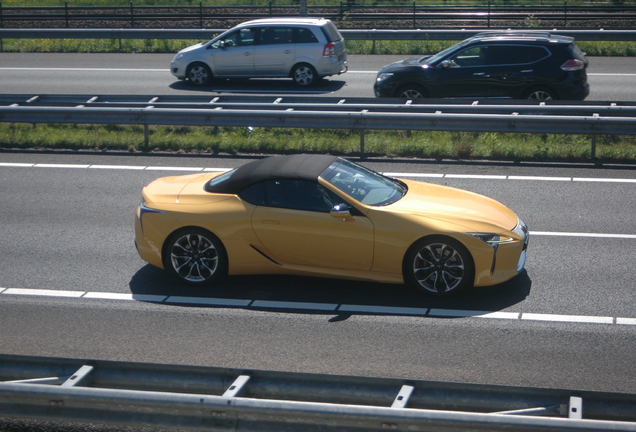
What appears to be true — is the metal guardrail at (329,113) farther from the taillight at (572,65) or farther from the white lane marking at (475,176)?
the white lane marking at (475,176)

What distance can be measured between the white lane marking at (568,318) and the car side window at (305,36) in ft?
47.2

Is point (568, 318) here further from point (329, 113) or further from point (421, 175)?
point (329, 113)

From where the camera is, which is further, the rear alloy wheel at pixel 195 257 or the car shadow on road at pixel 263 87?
the car shadow on road at pixel 263 87

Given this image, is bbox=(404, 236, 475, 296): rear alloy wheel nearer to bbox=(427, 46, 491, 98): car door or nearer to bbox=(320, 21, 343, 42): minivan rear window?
bbox=(427, 46, 491, 98): car door

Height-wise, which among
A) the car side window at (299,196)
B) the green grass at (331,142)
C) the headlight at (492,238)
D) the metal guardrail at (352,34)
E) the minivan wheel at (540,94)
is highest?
the metal guardrail at (352,34)

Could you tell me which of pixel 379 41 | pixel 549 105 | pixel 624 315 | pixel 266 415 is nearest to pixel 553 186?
pixel 549 105

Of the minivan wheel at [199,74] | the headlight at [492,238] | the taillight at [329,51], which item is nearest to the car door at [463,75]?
the taillight at [329,51]

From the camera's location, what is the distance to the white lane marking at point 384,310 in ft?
24.2

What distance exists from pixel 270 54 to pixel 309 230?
13.8 m

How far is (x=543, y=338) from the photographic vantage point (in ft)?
22.3

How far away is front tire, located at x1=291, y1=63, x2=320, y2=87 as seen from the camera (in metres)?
20.5

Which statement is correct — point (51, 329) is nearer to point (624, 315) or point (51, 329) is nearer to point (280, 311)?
point (280, 311)

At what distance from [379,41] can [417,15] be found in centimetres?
688

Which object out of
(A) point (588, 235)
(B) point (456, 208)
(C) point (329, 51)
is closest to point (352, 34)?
(C) point (329, 51)
